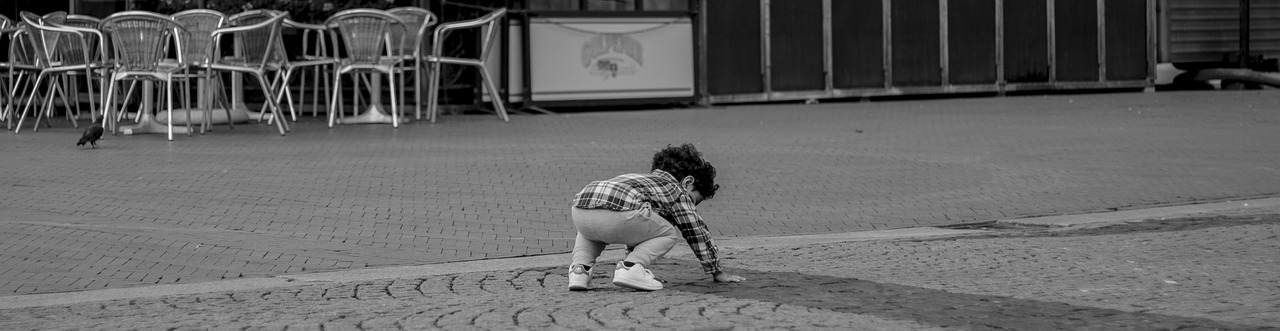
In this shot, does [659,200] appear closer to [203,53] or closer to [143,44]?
[143,44]

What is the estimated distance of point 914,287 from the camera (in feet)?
20.8

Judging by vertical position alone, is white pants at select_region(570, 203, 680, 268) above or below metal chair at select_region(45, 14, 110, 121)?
below

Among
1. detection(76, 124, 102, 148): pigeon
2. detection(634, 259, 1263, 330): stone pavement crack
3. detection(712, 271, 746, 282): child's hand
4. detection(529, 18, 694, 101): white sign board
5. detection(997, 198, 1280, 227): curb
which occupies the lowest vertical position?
detection(997, 198, 1280, 227): curb

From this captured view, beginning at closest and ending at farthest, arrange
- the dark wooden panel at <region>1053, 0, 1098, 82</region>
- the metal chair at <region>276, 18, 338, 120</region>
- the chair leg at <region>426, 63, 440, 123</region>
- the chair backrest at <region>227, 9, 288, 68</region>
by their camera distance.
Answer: the chair backrest at <region>227, 9, 288, 68</region>
the metal chair at <region>276, 18, 338, 120</region>
the chair leg at <region>426, 63, 440, 123</region>
the dark wooden panel at <region>1053, 0, 1098, 82</region>

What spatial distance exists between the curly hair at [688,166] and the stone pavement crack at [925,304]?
1.29 feet

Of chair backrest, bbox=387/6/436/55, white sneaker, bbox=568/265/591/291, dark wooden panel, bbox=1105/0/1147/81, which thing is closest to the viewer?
white sneaker, bbox=568/265/591/291

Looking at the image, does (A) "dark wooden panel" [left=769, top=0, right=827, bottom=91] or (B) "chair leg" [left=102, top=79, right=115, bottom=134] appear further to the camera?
(A) "dark wooden panel" [left=769, top=0, right=827, bottom=91]

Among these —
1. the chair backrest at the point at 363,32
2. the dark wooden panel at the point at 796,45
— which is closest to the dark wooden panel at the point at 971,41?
the dark wooden panel at the point at 796,45

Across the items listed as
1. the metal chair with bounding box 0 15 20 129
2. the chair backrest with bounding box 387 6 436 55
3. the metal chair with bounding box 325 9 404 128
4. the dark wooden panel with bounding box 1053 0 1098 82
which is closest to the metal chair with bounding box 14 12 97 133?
the metal chair with bounding box 0 15 20 129

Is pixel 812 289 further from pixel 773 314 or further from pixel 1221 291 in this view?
pixel 1221 291

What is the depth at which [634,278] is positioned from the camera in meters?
6.13

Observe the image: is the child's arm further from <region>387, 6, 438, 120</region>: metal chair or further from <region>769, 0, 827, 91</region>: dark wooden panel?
<region>769, 0, 827, 91</region>: dark wooden panel

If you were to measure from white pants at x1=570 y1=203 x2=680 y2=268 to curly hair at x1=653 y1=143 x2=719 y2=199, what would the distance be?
0.55ft

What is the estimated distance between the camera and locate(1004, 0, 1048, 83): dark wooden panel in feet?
72.7
